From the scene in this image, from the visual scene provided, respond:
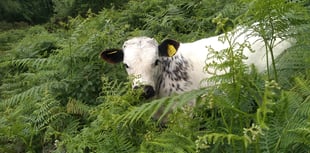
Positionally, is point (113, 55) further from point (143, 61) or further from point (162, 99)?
point (162, 99)

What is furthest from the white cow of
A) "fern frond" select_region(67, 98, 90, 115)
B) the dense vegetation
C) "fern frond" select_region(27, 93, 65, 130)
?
"fern frond" select_region(27, 93, 65, 130)

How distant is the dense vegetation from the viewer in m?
3.06

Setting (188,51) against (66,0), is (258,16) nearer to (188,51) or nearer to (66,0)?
(188,51)

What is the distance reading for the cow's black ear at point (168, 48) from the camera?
5.19 meters

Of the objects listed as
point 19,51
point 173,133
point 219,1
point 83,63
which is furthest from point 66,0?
point 173,133

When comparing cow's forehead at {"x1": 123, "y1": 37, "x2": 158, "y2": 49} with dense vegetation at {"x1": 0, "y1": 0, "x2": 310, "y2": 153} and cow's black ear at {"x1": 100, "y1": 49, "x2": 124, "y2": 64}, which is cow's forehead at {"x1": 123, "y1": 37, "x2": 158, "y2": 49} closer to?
cow's black ear at {"x1": 100, "y1": 49, "x2": 124, "y2": 64}

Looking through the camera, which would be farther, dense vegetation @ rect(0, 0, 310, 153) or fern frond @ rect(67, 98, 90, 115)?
fern frond @ rect(67, 98, 90, 115)

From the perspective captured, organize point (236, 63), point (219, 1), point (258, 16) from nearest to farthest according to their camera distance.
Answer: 1. point (236, 63)
2. point (258, 16)
3. point (219, 1)

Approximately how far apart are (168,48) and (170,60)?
203 millimetres

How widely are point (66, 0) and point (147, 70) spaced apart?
8.47 meters

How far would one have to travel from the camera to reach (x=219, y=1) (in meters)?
7.91

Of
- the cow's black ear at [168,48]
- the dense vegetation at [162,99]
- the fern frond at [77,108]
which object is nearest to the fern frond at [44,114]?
the dense vegetation at [162,99]

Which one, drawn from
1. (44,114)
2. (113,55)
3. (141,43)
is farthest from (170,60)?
(44,114)

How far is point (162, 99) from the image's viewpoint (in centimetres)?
314
